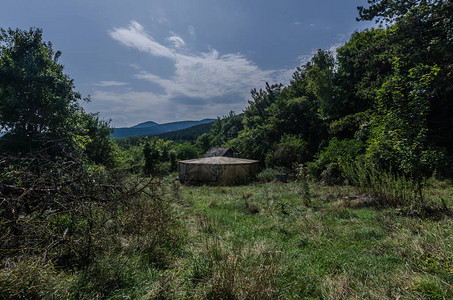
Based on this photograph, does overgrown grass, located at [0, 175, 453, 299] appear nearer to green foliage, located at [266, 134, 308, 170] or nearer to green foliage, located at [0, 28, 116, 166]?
green foliage, located at [0, 28, 116, 166]

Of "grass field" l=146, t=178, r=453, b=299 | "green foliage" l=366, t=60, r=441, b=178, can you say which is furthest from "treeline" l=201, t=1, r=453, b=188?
"grass field" l=146, t=178, r=453, b=299

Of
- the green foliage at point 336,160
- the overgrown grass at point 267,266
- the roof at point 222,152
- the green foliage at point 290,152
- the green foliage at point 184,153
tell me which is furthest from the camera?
the green foliage at point 184,153

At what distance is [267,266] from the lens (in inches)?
89.6

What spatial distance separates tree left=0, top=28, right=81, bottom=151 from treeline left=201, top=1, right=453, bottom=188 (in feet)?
41.7

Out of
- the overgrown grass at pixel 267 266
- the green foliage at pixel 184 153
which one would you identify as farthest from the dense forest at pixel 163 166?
the green foliage at pixel 184 153

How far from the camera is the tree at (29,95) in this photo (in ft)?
29.2

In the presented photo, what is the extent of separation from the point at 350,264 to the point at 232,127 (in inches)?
1636

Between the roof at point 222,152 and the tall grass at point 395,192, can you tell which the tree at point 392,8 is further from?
the roof at point 222,152

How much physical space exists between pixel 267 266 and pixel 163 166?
31.9 ft

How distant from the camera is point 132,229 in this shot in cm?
346

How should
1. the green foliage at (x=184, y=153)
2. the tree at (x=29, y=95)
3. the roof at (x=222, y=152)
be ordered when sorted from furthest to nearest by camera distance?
1. the green foliage at (x=184, y=153)
2. the roof at (x=222, y=152)
3. the tree at (x=29, y=95)

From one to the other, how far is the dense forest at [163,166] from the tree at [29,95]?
0.05 m

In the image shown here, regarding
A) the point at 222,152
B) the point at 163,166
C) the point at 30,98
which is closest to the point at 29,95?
the point at 30,98

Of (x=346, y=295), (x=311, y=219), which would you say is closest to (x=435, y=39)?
(x=311, y=219)
